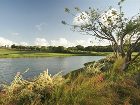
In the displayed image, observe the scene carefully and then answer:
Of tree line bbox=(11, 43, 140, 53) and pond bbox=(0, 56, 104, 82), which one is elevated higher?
tree line bbox=(11, 43, 140, 53)

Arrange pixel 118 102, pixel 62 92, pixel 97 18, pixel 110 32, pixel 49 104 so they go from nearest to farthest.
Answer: pixel 49 104, pixel 62 92, pixel 118 102, pixel 110 32, pixel 97 18

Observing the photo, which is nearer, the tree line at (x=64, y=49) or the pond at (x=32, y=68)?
the pond at (x=32, y=68)

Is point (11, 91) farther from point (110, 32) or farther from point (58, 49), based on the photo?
point (58, 49)

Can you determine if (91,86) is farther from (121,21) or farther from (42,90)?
(121,21)

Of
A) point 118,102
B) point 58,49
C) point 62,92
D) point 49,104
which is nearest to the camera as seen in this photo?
point 49,104

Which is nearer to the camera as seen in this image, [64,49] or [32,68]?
[32,68]

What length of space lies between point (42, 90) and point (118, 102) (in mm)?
2243

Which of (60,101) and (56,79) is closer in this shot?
(60,101)

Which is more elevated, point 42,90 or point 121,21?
point 121,21

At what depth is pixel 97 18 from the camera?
2888cm

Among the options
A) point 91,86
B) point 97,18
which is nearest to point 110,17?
point 97,18

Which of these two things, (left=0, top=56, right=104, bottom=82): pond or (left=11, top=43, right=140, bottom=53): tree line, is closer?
(left=0, top=56, right=104, bottom=82): pond

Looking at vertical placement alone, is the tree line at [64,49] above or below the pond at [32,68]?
above

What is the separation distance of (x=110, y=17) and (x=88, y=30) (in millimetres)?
2747
